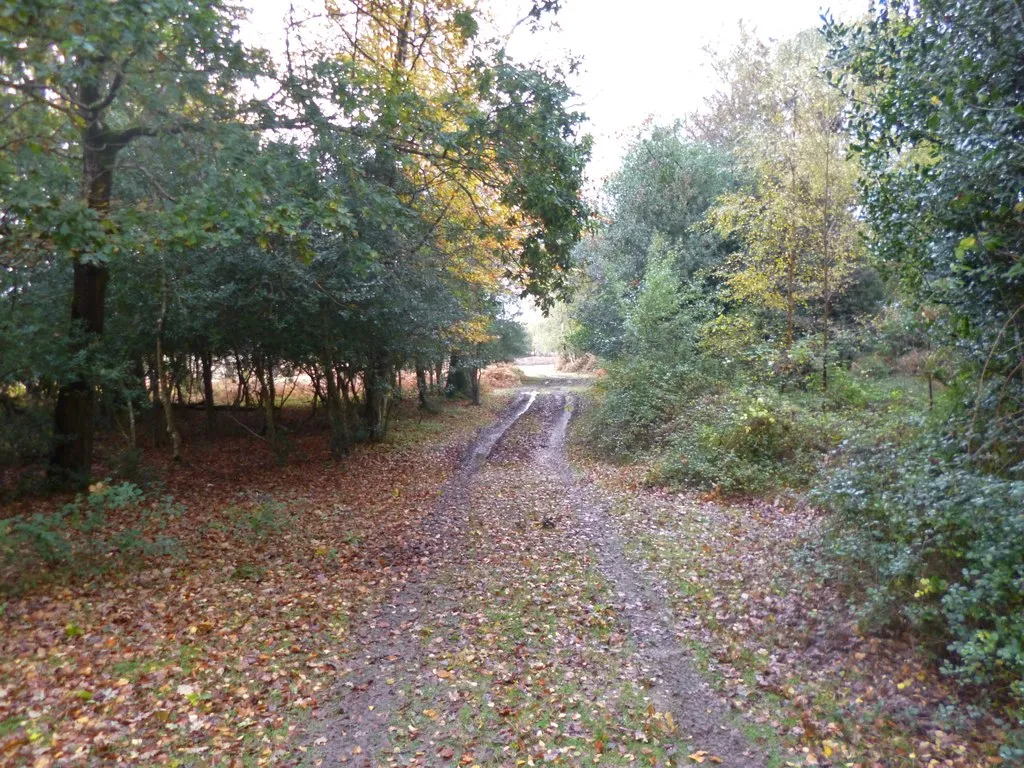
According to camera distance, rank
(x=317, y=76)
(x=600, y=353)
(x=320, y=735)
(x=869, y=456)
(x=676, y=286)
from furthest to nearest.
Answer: (x=600, y=353) → (x=676, y=286) → (x=317, y=76) → (x=869, y=456) → (x=320, y=735)

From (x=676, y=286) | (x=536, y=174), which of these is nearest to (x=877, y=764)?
(x=536, y=174)

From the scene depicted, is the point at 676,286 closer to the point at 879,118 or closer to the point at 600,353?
the point at 600,353

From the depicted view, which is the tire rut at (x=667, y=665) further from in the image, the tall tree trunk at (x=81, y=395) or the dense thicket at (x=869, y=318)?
the tall tree trunk at (x=81, y=395)

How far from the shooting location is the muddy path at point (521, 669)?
15.6 ft

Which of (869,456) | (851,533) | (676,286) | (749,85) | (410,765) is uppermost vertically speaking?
(749,85)

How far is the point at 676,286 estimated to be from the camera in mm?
19562

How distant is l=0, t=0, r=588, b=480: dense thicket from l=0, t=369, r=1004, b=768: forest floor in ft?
12.7

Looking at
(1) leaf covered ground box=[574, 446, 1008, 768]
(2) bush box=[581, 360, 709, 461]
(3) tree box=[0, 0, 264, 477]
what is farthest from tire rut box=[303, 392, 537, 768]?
(2) bush box=[581, 360, 709, 461]

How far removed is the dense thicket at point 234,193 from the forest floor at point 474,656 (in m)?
3.88

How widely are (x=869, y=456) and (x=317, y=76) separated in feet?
27.9

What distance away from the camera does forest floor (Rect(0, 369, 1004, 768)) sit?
4.66 m

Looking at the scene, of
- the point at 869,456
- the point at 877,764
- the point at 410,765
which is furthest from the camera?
the point at 869,456

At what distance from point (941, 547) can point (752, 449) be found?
7.82 m

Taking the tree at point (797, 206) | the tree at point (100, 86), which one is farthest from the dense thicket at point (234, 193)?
the tree at point (797, 206)
